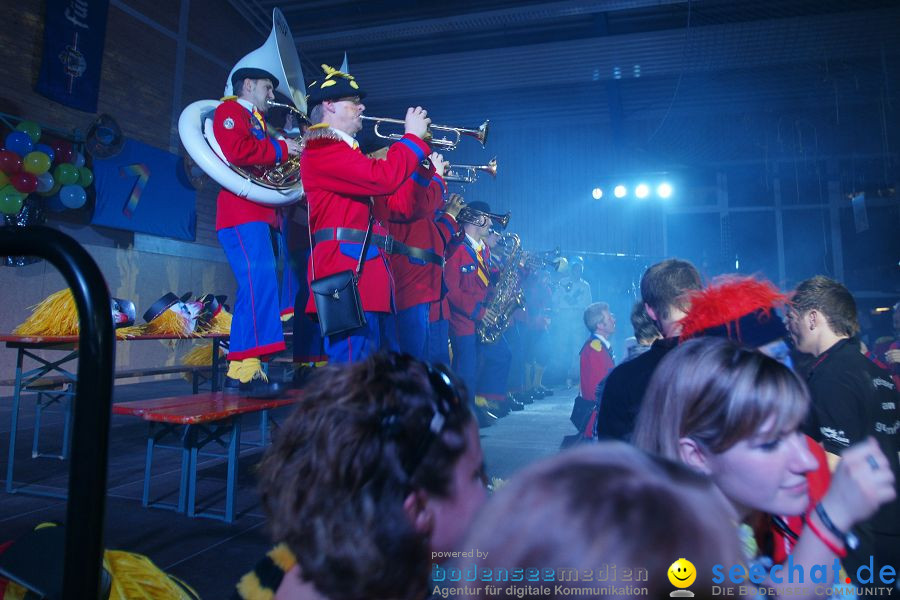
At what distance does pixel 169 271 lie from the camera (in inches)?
403

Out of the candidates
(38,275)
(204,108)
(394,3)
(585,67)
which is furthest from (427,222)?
(585,67)

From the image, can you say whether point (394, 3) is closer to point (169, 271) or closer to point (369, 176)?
point (169, 271)

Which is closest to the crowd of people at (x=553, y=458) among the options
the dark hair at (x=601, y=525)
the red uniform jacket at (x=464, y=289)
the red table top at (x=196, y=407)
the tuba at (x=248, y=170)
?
the dark hair at (x=601, y=525)

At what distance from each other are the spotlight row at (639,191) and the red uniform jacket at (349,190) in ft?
36.9

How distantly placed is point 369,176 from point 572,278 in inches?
350

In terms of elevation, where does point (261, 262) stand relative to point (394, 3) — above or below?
below

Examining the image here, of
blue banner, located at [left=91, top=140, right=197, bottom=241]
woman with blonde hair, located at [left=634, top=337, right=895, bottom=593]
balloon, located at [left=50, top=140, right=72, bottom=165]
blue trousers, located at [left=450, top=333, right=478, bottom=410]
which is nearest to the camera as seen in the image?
woman with blonde hair, located at [left=634, top=337, right=895, bottom=593]

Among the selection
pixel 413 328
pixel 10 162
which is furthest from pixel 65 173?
pixel 413 328

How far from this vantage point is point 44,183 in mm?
7113

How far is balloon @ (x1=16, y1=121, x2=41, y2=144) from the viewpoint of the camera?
699cm

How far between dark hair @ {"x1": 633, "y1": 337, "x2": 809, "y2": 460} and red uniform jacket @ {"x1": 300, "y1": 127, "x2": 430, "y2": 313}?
Answer: 6.70 feet

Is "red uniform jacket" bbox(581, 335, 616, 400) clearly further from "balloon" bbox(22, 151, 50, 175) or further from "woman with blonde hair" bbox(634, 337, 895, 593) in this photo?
"balloon" bbox(22, 151, 50, 175)

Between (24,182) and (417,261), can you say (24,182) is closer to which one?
(24,182)

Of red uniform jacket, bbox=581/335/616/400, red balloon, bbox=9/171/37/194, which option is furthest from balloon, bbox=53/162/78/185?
red uniform jacket, bbox=581/335/616/400
